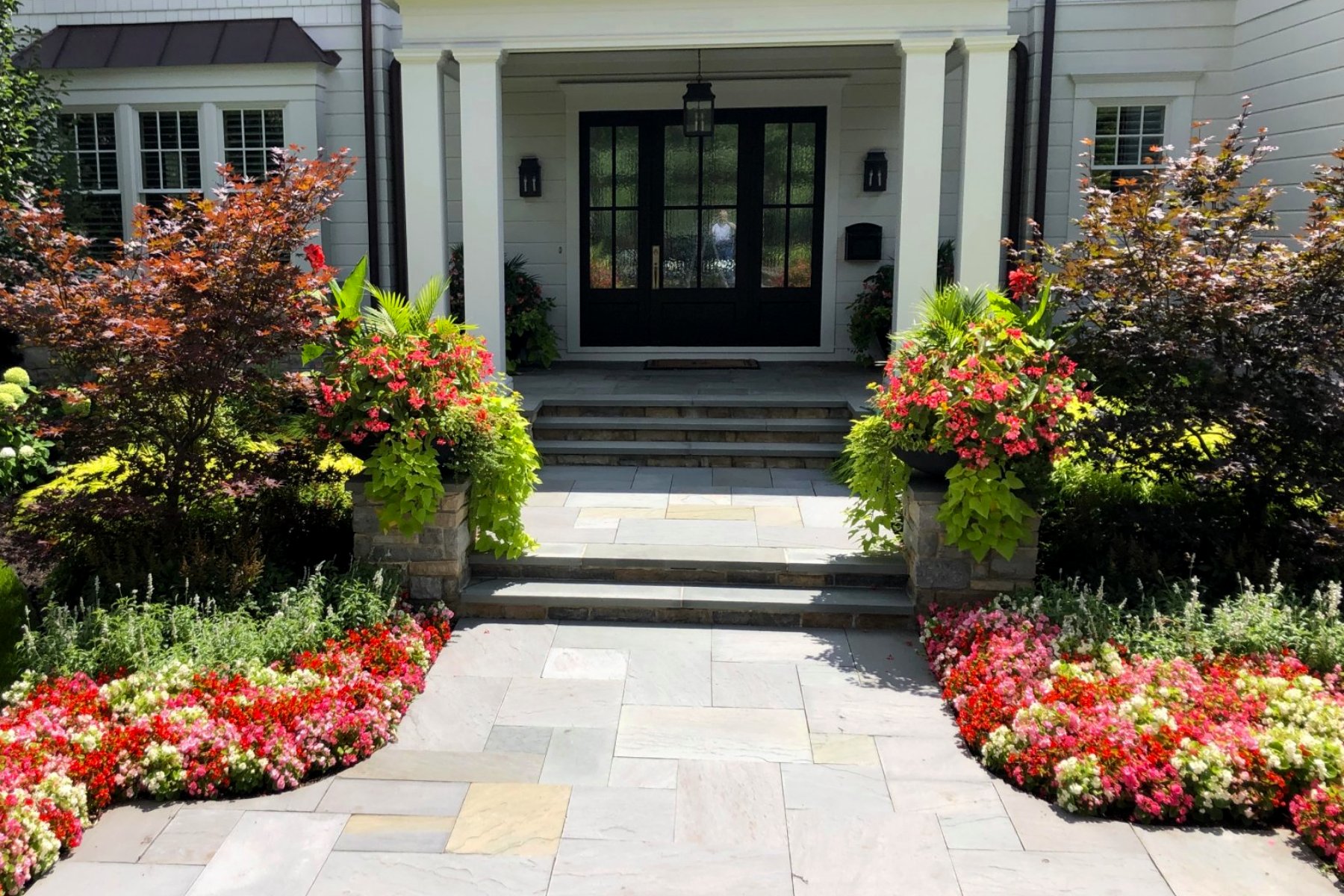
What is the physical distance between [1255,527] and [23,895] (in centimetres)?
533

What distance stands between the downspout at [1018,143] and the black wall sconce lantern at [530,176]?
4.41 meters

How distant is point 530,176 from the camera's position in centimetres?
1013

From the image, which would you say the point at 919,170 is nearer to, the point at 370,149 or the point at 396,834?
the point at 370,149

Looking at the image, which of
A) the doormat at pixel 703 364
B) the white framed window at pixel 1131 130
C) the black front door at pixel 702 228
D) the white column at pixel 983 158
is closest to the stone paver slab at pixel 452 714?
the white column at pixel 983 158

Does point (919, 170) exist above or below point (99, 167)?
below

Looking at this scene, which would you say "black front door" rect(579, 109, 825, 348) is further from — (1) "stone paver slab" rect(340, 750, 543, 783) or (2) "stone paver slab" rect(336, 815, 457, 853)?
(2) "stone paver slab" rect(336, 815, 457, 853)

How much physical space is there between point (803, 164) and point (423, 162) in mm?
4079

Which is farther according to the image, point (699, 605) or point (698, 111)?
point (698, 111)

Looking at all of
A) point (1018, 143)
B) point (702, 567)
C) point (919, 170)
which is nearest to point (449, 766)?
point (702, 567)

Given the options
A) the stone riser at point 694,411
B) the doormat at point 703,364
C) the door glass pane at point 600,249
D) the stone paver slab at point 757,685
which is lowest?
the stone paver slab at point 757,685

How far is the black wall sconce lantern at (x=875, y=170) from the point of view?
32.4 ft

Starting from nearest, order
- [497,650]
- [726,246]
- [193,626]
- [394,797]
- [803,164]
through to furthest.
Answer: [394,797]
[193,626]
[497,650]
[803,164]
[726,246]

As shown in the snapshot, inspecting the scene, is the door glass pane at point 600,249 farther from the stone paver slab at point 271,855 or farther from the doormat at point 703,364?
the stone paver slab at point 271,855

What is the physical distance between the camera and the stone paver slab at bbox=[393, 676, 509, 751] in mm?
4008
